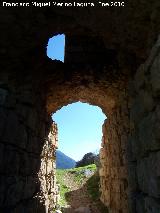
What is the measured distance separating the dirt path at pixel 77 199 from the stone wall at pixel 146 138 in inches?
227

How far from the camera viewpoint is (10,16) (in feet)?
11.5

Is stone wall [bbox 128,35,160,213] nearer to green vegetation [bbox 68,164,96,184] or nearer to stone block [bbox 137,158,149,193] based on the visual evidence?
stone block [bbox 137,158,149,193]

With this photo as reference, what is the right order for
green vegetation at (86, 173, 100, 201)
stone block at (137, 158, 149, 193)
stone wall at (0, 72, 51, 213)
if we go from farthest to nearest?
1. green vegetation at (86, 173, 100, 201)
2. stone wall at (0, 72, 51, 213)
3. stone block at (137, 158, 149, 193)

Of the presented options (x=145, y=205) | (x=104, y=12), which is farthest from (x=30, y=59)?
(x=145, y=205)

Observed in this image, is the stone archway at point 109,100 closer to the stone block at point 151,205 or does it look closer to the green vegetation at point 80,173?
the stone block at point 151,205

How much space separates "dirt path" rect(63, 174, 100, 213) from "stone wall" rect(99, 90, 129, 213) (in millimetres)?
1234

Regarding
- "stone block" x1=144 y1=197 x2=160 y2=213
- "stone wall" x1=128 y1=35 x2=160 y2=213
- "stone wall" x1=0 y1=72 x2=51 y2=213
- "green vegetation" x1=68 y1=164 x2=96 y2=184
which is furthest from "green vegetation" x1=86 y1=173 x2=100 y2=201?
"stone block" x1=144 y1=197 x2=160 y2=213

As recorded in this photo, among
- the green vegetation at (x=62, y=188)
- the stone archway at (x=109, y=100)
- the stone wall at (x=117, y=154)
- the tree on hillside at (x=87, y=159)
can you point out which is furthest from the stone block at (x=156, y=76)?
the tree on hillside at (x=87, y=159)

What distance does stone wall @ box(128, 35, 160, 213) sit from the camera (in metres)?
2.35

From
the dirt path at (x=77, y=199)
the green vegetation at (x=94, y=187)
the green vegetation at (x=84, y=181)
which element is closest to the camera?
the dirt path at (x=77, y=199)

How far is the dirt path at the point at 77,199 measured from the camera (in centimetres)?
875

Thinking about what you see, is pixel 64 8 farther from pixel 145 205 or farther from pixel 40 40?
pixel 145 205

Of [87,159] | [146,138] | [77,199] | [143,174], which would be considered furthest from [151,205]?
[87,159]

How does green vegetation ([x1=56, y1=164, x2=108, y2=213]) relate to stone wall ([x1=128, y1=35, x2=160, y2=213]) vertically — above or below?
below
